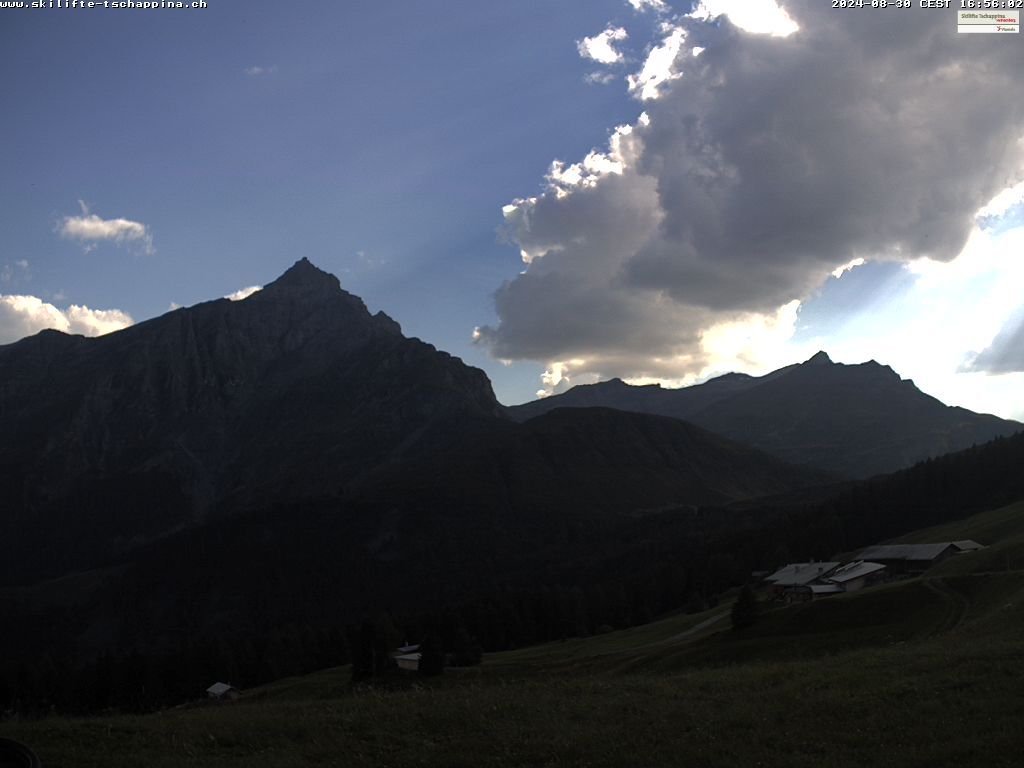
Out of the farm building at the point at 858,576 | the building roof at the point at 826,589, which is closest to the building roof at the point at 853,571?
the farm building at the point at 858,576

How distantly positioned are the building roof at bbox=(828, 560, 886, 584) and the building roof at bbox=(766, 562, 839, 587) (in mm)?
1979

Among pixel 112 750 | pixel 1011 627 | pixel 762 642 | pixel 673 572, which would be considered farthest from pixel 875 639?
pixel 673 572

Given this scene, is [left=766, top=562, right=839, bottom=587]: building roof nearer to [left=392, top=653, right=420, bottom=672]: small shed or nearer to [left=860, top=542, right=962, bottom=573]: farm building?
[left=860, top=542, right=962, bottom=573]: farm building

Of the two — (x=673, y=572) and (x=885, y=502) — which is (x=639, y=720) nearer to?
(x=673, y=572)

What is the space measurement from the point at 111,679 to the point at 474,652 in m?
71.2

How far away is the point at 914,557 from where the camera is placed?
11162cm

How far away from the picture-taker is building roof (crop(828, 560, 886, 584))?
105 m

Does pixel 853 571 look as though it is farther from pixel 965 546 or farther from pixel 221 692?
pixel 221 692

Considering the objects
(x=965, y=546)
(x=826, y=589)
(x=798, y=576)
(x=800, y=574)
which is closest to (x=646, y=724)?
(x=826, y=589)

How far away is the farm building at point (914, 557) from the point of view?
359 ft

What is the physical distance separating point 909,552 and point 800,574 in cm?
1445

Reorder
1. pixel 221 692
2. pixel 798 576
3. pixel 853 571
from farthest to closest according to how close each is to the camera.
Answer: pixel 798 576 < pixel 221 692 < pixel 853 571

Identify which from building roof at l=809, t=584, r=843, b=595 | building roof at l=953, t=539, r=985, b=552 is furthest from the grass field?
building roof at l=953, t=539, r=985, b=552

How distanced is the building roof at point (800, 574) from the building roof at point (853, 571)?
6.49 ft
